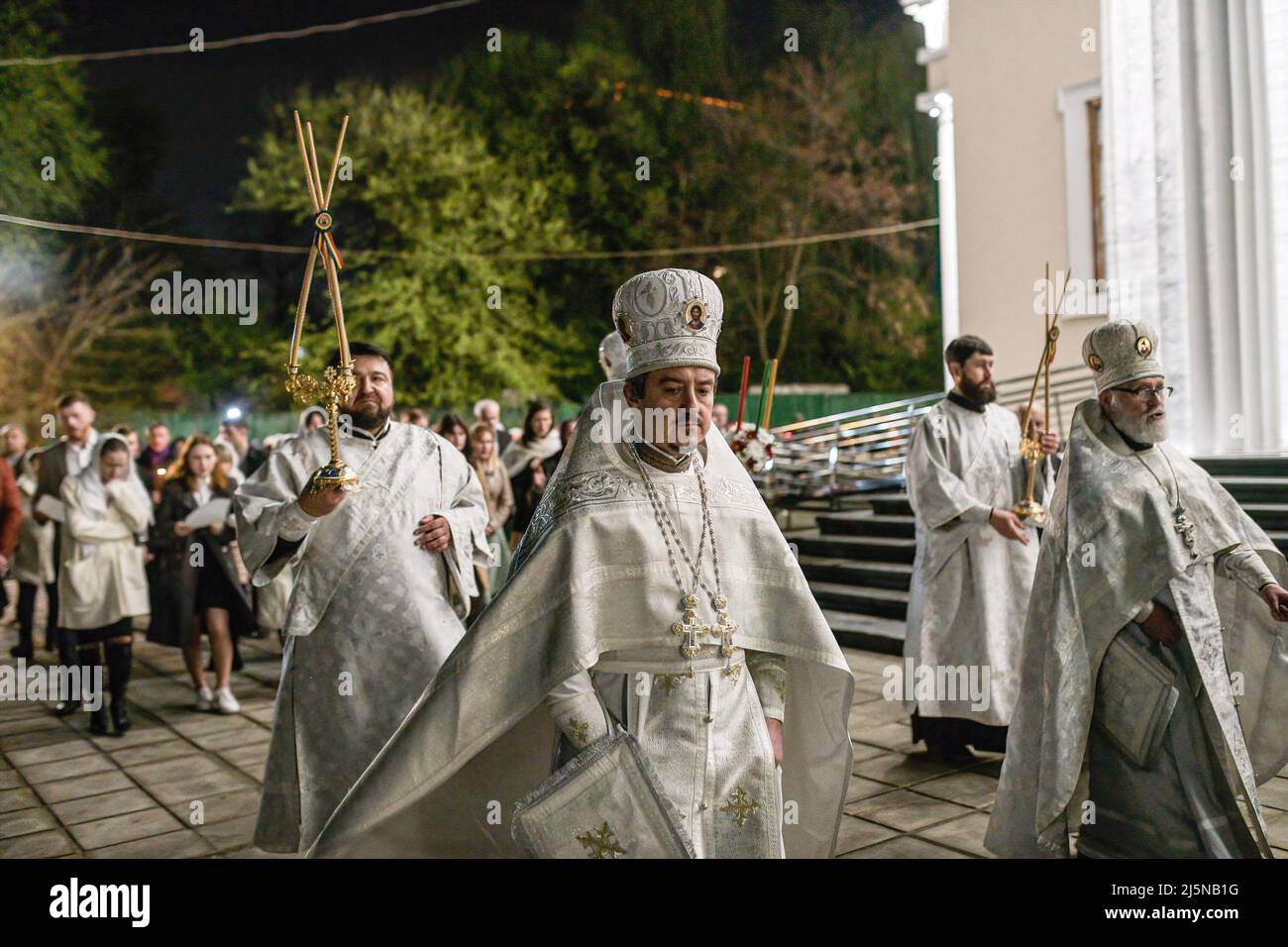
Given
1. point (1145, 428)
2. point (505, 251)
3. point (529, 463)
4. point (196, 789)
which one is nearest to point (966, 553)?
point (1145, 428)

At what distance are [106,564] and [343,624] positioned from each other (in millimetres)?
3666

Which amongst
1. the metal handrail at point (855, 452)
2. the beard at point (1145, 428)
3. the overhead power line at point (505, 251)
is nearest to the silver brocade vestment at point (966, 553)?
the beard at point (1145, 428)

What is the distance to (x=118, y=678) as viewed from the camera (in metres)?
7.01

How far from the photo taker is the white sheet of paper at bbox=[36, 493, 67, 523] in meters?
7.43

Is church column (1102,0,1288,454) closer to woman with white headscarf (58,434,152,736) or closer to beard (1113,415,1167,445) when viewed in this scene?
beard (1113,415,1167,445)

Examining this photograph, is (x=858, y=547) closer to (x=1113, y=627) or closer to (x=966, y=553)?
(x=966, y=553)

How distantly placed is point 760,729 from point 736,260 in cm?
2824

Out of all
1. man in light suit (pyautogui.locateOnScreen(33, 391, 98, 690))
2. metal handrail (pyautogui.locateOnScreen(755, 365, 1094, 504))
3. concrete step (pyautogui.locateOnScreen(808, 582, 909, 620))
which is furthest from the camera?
metal handrail (pyautogui.locateOnScreen(755, 365, 1094, 504))

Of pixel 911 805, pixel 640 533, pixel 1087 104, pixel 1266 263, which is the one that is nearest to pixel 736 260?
pixel 1087 104

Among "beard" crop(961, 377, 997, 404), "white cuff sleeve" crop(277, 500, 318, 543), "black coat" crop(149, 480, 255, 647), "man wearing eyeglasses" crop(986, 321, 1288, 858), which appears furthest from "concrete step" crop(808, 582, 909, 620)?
"white cuff sleeve" crop(277, 500, 318, 543)

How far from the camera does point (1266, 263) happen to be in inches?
359
